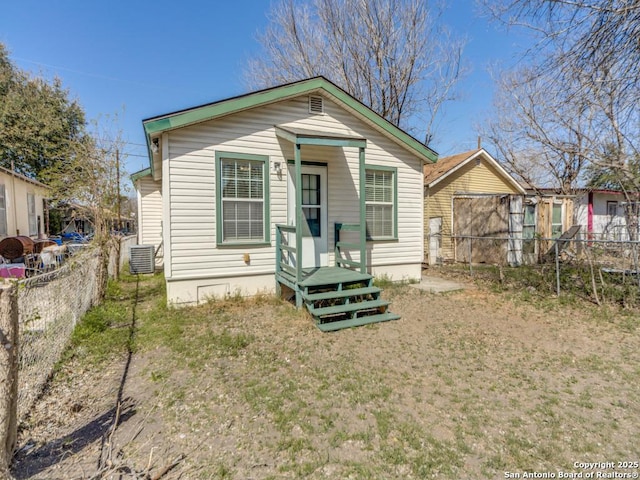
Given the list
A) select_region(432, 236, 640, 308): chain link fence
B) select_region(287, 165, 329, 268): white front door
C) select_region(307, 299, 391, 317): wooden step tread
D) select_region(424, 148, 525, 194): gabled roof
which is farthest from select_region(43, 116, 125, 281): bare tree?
select_region(424, 148, 525, 194): gabled roof

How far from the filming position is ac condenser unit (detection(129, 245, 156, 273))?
979cm

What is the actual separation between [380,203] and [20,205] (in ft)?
46.3

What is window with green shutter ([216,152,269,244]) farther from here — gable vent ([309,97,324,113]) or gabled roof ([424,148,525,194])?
gabled roof ([424,148,525,194])

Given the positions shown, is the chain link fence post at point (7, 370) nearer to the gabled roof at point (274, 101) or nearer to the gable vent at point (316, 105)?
the gabled roof at point (274, 101)

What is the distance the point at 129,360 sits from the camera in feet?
12.7

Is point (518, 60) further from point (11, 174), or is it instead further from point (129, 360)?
point (11, 174)

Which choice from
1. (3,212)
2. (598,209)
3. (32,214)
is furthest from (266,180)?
(598,209)

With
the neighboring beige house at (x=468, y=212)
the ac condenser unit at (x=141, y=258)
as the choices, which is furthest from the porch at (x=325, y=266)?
the ac condenser unit at (x=141, y=258)

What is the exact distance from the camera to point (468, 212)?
38.4 feet

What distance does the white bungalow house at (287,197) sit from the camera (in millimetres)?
5582

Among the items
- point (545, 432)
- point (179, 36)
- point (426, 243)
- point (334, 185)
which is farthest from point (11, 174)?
point (545, 432)

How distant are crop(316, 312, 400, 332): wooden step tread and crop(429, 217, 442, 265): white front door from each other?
6732 millimetres

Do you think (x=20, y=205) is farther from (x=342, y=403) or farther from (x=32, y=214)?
(x=342, y=403)

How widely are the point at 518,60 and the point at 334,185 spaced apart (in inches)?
145
